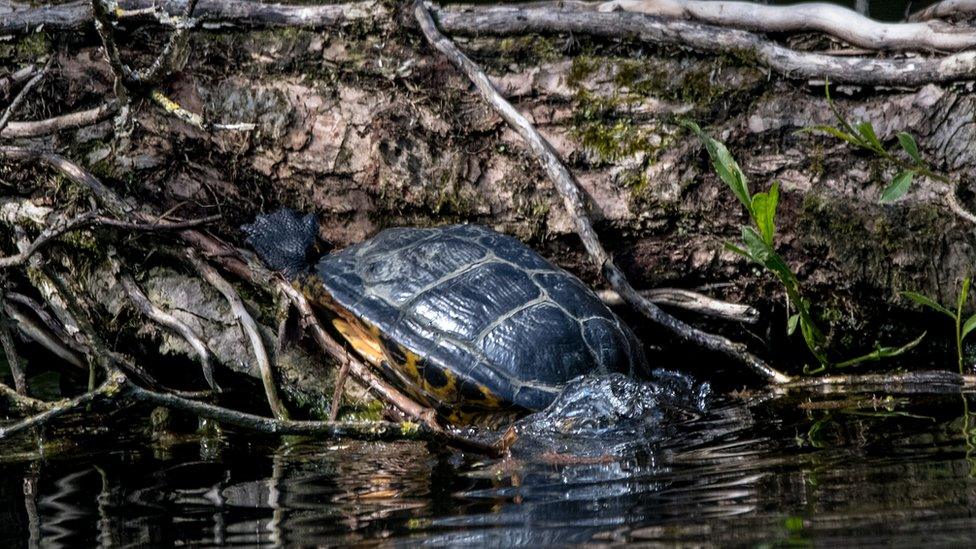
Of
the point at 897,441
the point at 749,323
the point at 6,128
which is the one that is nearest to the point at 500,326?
the point at 749,323

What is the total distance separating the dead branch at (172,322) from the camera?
439 cm

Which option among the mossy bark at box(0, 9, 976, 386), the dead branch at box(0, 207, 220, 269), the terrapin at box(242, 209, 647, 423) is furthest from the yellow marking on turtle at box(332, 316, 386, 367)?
the dead branch at box(0, 207, 220, 269)

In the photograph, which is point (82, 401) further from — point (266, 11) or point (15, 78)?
point (266, 11)

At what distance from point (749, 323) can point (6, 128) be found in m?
3.61

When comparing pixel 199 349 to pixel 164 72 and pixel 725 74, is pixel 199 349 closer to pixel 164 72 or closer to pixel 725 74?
pixel 164 72

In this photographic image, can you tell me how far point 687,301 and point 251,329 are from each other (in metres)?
2.00

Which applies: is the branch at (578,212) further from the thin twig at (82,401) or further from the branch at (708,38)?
the thin twig at (82,401)

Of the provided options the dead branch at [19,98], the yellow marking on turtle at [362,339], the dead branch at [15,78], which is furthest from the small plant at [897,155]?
the dead branch at [15,78]

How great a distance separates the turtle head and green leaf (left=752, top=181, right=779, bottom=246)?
77.5 inches

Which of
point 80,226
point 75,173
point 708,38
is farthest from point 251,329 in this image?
point 708,38

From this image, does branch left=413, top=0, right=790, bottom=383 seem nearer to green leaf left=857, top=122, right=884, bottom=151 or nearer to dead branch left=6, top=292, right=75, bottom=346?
green leaf left=857, top=122, right=884, bottom=151

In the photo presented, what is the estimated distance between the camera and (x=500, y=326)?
13.5ft

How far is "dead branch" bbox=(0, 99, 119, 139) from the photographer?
4301mm

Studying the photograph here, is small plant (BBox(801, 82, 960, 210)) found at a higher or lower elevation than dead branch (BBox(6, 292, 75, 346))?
higher
